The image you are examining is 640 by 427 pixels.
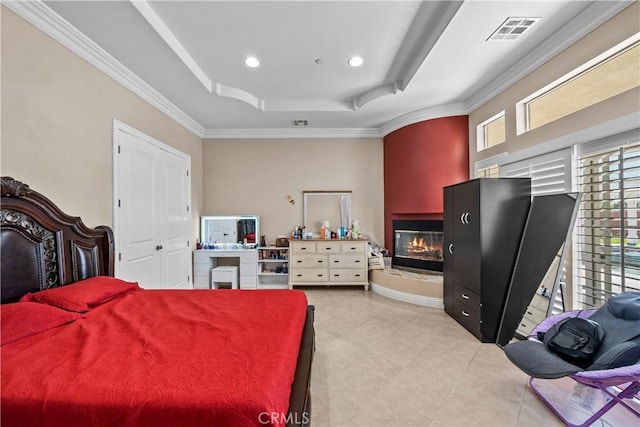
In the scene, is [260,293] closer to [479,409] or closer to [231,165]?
[479,409]

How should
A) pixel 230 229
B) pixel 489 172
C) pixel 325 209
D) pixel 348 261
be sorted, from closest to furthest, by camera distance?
pixel 489 172, pixel 348 261, pixel 230 229, pixel 325 209

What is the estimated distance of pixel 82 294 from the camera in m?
1.94

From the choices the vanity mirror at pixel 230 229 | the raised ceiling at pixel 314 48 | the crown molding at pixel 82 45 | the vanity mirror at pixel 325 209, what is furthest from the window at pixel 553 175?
the crown molding at pixel 82 45

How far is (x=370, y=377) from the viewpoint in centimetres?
216

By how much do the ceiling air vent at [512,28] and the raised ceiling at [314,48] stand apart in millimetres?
55

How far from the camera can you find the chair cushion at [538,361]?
1.65 metres

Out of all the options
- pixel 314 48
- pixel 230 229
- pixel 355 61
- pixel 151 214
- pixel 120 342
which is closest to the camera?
pixel 120 342

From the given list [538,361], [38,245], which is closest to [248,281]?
[38,245]

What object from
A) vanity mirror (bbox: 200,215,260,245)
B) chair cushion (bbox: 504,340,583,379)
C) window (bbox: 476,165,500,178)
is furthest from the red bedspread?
window (bbox: 476,165,500,178)

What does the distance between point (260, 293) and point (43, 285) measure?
1.61m

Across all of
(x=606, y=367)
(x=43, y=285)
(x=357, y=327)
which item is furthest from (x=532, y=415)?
(x=43, y=285)

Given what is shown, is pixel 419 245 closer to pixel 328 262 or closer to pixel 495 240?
pixel 328 262

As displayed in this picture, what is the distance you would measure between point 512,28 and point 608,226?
183 centimetres

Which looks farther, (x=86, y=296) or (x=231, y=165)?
(x=231, y=165)
